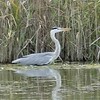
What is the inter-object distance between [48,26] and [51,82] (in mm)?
3646

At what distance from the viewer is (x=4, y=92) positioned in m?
6.89

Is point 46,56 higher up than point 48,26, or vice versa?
point 48,26

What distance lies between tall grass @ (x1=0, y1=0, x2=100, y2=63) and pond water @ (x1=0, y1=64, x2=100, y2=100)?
2.26 feet

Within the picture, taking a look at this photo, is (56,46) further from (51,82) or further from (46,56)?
(51,82)

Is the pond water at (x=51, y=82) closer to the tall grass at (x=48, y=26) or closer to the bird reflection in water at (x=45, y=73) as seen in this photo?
the bird reflection in water at (x=45, y=73)

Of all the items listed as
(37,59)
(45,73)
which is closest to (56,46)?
(37,59)

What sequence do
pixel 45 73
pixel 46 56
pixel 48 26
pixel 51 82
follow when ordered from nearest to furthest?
1. pixel 51 82
2. pixel 45 73
3. pixel 46 56
4. pixel 48 26

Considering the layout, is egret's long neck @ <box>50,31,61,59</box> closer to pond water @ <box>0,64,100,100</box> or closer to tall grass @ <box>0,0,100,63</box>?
tall grass @ <box>0,0,100,63</box>

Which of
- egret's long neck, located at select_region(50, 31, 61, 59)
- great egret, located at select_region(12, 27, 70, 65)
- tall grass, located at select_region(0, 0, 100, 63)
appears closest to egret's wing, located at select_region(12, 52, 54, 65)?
great egret, located at select_region(12, 27, 70, 65)

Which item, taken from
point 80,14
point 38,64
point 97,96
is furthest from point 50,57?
point 97,96

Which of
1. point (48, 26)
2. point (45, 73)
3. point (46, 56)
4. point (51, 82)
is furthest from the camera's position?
point (48, 26)

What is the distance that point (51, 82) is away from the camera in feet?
26.3

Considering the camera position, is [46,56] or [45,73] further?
[46,56]

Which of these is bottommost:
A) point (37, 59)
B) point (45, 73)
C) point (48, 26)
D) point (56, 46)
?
point (45, 73)
